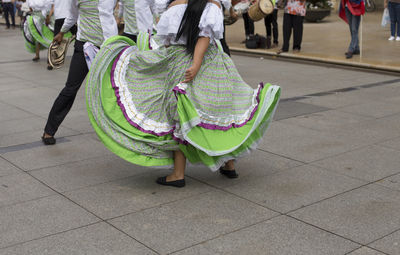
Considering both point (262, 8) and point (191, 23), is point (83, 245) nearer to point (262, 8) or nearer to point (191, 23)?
point (191, 23)

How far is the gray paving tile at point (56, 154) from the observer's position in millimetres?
5477

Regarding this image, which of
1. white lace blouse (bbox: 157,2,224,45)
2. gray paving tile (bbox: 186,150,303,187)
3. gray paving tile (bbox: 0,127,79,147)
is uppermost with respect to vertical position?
white lace blouse (bbox: 157,2,224,45)

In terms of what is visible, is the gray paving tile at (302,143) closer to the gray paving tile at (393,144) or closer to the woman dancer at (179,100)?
the gray paving tile at (393,144)

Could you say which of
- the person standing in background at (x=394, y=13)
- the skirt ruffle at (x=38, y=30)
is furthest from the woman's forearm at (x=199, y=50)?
the person standing in background at (x=394, y=13)

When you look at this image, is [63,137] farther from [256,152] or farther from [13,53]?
[13,53]

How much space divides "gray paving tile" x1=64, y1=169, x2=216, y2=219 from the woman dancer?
0.13 meters

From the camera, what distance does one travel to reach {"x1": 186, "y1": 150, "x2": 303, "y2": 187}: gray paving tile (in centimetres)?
500

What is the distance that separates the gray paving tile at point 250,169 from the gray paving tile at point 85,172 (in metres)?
0.51

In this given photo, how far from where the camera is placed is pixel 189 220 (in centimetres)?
411

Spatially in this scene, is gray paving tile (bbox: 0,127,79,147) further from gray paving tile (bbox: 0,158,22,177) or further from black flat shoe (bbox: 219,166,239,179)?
black flat shoe (bbox: 219,166,239,179)

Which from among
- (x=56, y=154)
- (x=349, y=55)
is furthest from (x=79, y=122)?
(x=349, y=55)

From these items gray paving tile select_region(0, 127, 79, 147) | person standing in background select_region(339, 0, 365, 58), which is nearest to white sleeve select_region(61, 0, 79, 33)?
gray paving tile select_region(0, 127, 79, 147)

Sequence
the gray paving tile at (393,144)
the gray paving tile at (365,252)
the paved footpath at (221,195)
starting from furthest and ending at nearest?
the gray paving tile at (393,144) < the paved footpath at (221,195) < the gray paving tile at (365,252)

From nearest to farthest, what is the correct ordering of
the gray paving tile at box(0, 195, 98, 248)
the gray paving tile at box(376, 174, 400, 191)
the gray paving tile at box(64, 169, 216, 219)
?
the gray paving tile at box(0, 195, 98, 248)
the gray paving tile at box(64, 169, 216, 219)
the gray paving tile at box(376, 174, 400, 191)
